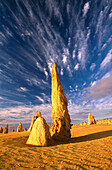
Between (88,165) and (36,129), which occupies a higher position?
(36,129)

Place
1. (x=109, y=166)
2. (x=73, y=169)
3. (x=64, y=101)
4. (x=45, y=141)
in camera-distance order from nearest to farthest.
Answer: (x=73, y=169)
(x=109, y=166)
(x=45, y=141)
(x=64, y=101)

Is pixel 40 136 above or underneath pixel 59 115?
underneath

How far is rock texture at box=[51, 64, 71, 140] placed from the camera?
1305 centimetres

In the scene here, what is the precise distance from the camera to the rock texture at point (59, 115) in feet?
42.8

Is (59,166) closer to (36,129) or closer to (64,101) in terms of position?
(36,129)

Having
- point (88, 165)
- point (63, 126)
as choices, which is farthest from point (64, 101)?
point (88, 165)

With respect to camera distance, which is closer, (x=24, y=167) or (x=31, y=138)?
(x=24, y=167)

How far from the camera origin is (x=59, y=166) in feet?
13.2

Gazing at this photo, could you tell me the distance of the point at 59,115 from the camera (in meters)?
13.7

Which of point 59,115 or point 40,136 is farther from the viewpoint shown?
point 59,115

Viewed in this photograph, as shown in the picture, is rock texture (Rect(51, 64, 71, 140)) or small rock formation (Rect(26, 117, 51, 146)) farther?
rock texture (Rect(51, 64, 71, 140))

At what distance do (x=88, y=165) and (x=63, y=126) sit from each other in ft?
31.4

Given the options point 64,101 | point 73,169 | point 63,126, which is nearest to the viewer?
point 73,169

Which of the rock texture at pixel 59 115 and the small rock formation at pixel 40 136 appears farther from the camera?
the rock texture at pixel 59 115
